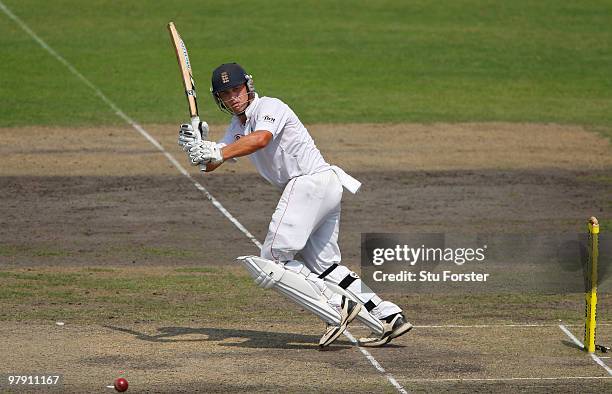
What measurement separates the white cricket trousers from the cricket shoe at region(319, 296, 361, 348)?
0.50 feet

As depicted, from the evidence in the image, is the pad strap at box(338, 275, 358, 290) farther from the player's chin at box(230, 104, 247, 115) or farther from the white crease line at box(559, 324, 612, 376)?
the white crease line at box(559, 324, 612, 376)

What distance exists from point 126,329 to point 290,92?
15633mm

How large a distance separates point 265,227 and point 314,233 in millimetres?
5471

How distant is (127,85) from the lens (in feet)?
89.1

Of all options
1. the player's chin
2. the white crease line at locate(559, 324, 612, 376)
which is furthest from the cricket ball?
the white crease line at locate(559, 324, 612, 376)

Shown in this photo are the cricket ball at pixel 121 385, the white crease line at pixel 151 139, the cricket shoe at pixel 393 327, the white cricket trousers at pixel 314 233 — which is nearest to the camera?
the cricket ball at pixel 121 385

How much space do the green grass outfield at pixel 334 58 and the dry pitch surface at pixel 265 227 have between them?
183cm

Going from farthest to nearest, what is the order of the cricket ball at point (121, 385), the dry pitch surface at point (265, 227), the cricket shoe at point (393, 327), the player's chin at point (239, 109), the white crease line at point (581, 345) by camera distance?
1. the player's chin at point (239, 109)
2. the cricket shoe at point (393, 327)
3. the white crease line at point (581, 345)
4. the dry pitch surface at point (265, 227)
5. the cricket ball at point (121, 385)

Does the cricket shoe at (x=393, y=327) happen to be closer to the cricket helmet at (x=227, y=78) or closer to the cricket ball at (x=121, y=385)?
the cricket helmet at (x=227, y=78)

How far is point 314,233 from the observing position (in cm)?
1119

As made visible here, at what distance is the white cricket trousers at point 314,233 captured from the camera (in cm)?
1080

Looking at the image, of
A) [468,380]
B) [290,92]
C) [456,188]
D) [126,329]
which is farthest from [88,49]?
[468,380]

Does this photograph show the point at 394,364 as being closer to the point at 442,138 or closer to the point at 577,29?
the point at 442,138

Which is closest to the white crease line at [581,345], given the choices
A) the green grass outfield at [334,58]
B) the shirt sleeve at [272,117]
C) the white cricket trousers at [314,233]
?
the white cricket trousers at [314,233]
